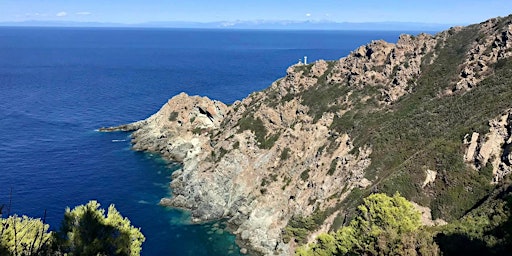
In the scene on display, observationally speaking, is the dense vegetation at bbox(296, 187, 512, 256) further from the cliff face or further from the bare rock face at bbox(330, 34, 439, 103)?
the bare rock face at bbox(330, 34, 439, 103)

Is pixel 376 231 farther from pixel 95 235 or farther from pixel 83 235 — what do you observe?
pixel 83 235

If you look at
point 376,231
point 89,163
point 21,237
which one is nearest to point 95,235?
point 21,237

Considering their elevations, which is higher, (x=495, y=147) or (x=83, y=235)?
(x=495, y=147)

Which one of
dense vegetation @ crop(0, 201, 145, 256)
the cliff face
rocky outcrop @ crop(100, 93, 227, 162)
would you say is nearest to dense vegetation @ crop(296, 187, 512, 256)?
the cliff face

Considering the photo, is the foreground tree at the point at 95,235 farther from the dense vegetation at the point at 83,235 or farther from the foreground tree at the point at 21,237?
the foreground tree at the point at 21,237

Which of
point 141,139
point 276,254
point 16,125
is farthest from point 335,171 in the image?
point 16,125
